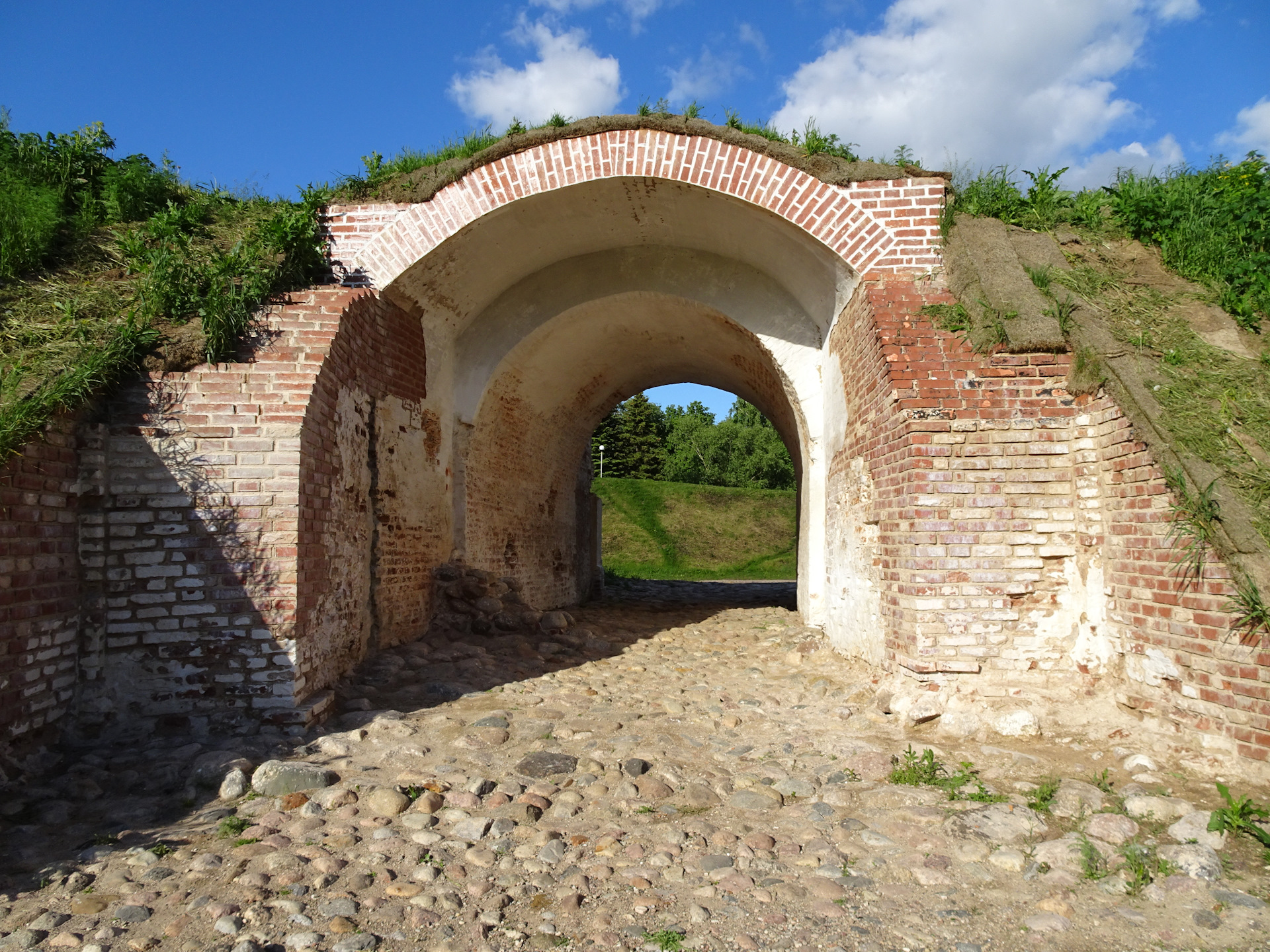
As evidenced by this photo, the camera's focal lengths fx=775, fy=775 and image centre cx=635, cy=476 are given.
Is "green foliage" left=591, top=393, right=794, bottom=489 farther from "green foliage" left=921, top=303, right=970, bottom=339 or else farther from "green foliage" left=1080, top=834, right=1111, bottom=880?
"green foliage" left=1080, top=834, right=1111, bottom=880

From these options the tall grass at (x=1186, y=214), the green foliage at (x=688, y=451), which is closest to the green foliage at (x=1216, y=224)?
the tall grass at (x=1186, y=214)

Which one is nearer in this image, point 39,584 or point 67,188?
point 39,584

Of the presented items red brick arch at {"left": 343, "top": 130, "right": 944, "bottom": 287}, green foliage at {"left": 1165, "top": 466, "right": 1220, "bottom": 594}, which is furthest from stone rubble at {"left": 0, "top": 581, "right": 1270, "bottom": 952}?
red brick arch at {"left": 343, "top": 130, "right": 944, "bottom": 287}

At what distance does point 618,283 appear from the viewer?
8172mm

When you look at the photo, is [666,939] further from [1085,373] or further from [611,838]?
[1085,373]

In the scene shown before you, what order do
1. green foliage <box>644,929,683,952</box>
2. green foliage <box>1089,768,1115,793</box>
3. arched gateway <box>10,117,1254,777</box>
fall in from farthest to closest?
arched gateway <box>10,117,1254,777</box>, green foliage <box>1089,768,1115,793</box>, green foliage <box>644,929,683,952</box>

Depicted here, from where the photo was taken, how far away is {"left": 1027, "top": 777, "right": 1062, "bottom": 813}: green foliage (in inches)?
145

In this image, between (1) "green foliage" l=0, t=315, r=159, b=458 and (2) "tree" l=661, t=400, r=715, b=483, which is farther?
(2) "tree" l=661, t=400, r=715, b=483

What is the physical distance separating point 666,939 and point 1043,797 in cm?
214

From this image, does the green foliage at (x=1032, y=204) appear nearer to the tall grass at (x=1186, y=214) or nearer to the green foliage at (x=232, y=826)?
the tall grass at (x=1186, y=214)

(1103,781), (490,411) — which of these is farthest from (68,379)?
(1103,781)

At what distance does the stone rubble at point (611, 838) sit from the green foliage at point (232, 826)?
2cm

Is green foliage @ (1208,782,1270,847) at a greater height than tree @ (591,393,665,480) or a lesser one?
lesser

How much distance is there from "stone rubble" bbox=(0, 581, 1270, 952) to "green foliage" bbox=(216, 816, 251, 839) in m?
0.02
